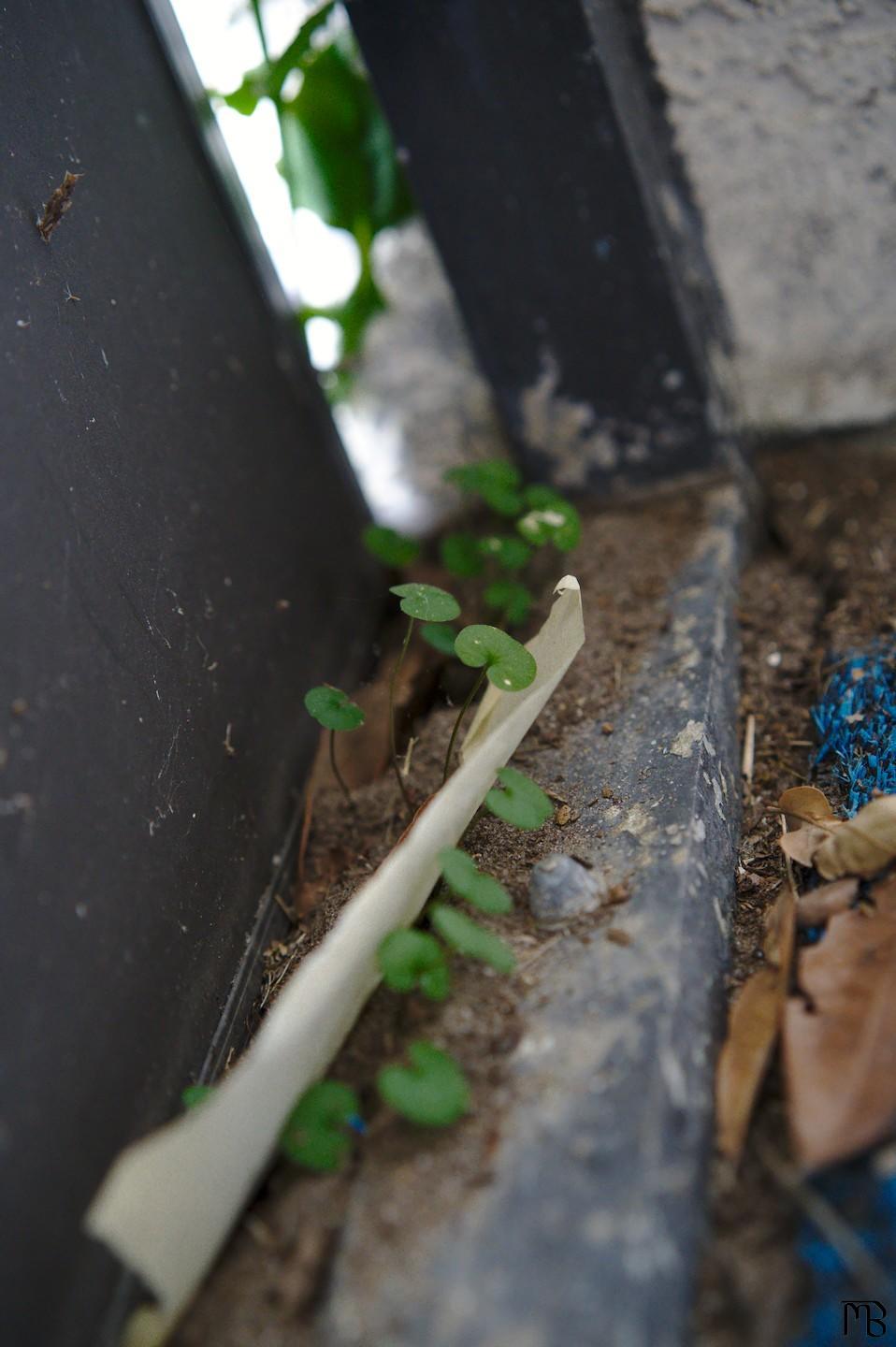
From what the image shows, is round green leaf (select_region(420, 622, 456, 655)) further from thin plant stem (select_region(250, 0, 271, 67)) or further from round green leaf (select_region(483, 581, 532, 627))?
thin plant stem (select_region(250, 0, 271, 67))

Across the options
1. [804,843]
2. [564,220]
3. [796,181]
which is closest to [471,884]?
[804,843]

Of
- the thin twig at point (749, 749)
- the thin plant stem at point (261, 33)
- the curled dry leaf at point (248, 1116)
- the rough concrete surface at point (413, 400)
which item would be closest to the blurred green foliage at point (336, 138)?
the thin plant stem at point (261, 33)

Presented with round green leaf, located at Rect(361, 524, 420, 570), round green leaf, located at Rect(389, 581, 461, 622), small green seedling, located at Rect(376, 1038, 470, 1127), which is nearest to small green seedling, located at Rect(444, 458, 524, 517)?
round green leaf, located at Rect(361, 524, 420, 570)

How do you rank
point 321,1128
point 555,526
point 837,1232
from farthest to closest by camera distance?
point 555,526
point 321,1128
point 837,1232

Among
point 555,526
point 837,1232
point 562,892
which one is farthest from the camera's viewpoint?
point 555,526

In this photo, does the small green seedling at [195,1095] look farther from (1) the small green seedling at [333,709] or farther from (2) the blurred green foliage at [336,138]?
(2) the blurred green foliage at [336,138]

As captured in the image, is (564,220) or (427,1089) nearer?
(427,1089)

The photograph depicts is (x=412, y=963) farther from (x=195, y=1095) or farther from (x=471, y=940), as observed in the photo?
(x=195, y=1095)
